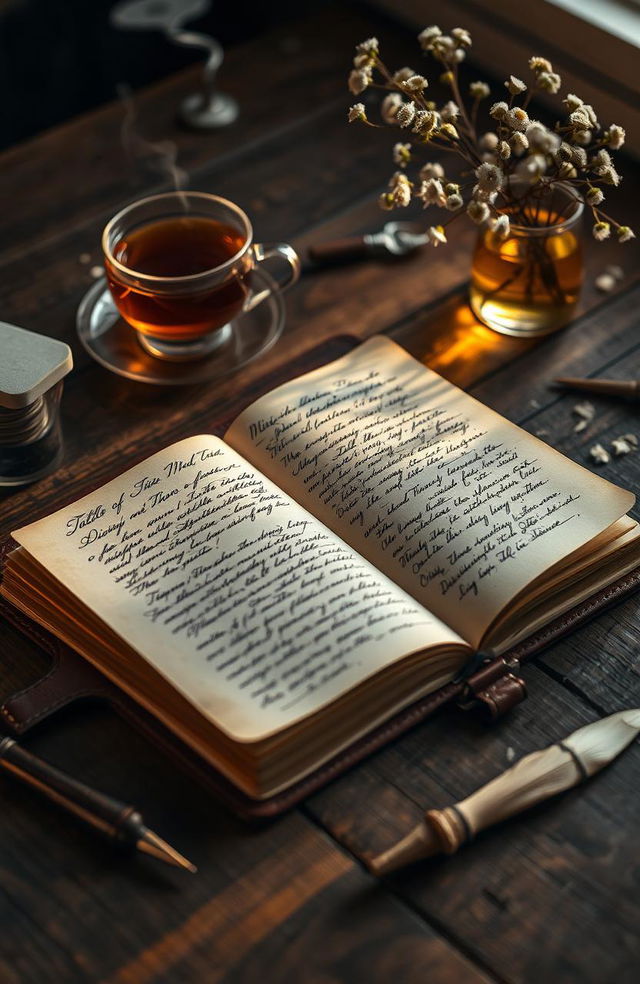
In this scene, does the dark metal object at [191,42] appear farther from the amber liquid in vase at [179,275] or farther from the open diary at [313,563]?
the open diary at [313,563]

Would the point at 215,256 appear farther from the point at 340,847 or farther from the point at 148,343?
the point at 340,847

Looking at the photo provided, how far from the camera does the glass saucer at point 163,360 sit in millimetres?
1198

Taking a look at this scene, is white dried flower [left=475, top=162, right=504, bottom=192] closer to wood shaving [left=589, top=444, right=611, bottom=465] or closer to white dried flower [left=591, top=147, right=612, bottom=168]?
white dried flower [left=591, top=147, right=612, bottom=168]

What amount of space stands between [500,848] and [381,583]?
24cm

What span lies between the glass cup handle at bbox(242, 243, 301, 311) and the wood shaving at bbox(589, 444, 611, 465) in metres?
0.40

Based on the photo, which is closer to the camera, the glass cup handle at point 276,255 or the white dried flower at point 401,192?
the white dried flower at point 401,192

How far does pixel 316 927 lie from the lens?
764 mm

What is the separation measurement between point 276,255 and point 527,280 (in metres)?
0.28

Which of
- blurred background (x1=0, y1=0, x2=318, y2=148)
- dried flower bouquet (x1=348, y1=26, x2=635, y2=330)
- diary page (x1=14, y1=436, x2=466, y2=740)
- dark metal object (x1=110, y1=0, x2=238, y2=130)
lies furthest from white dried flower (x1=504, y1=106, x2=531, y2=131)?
blurred background (x1=0, y1=0, x2=318, y2=148)

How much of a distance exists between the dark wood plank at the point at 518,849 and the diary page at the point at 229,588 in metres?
0.09

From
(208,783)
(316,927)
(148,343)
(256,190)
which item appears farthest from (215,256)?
(316,927)

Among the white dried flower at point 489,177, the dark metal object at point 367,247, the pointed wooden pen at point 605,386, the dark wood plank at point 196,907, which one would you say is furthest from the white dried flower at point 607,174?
the dark wood plank at point 196,907

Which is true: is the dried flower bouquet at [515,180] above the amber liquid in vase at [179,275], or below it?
above

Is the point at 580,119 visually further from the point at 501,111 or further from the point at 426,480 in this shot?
the point at 426,480
